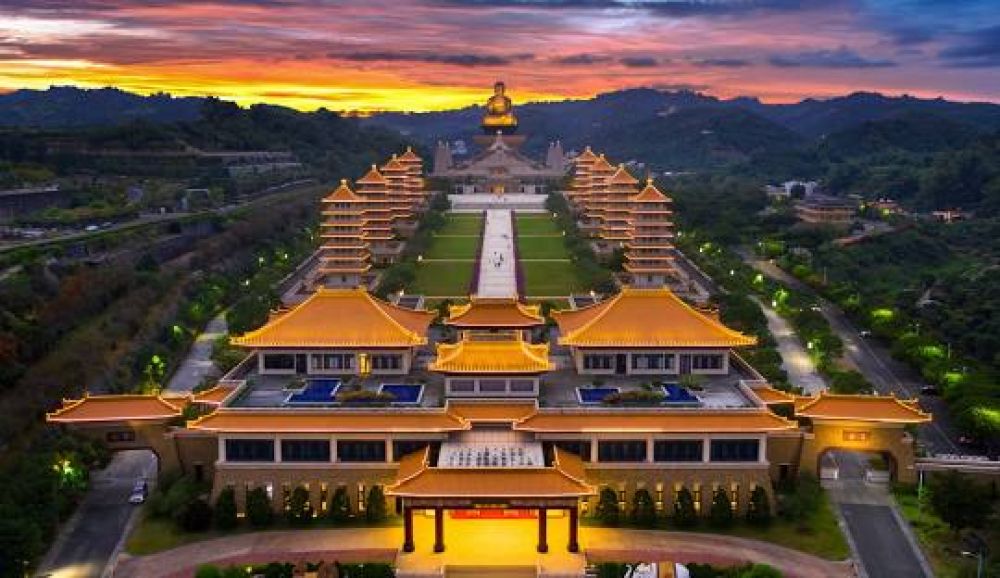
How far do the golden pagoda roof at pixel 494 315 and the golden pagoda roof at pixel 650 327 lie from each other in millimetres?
1724

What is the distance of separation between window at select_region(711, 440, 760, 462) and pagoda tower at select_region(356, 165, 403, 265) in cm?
4948

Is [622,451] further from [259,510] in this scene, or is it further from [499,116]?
[499,116]

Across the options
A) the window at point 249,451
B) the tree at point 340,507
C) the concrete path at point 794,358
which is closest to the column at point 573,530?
the tree at point 340,507

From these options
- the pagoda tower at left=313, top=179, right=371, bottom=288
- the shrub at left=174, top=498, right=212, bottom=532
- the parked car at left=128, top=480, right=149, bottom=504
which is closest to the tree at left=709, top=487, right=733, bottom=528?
the shrub at left=174, top=498, right=212, bottom=532

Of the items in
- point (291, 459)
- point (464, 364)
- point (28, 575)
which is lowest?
point (28, 575)

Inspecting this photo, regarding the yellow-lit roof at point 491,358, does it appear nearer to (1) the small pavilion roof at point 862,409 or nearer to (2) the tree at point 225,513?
(2) the tree at point 225,513

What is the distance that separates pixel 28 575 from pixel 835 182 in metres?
146

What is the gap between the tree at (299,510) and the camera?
34.8m

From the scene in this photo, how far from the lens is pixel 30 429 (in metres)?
41.1

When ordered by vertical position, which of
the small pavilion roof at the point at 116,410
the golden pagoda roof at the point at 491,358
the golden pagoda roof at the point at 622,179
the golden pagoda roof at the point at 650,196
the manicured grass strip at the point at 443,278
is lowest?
the small pavilion roof at the point at 116,410

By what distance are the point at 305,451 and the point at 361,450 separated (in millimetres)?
1999

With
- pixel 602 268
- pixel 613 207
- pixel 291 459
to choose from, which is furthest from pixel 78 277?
pixel 613 207

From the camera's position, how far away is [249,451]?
35844mm

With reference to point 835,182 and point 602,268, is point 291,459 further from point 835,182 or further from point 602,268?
point 835,182
